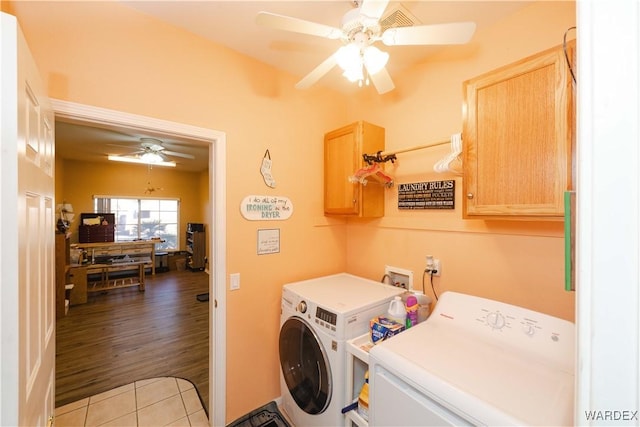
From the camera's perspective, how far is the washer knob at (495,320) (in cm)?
120

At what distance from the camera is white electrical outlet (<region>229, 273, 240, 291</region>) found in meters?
1.81

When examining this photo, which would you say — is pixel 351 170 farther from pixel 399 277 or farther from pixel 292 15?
pixel 292 15

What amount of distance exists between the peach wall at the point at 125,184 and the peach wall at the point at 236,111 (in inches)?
218

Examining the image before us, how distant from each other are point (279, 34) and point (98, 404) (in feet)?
10.3

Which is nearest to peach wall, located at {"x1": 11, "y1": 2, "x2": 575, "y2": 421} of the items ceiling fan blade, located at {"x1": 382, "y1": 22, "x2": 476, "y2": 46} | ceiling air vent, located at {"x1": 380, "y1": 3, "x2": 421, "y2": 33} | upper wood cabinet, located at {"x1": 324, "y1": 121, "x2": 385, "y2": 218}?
upper wood cabinet, located at {"x1": 324, "y1": 121, "x2": 385, "y2": 218}

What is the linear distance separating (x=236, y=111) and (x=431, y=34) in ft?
4.25

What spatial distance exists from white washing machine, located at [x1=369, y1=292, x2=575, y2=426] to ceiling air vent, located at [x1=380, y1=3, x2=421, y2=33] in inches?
62.1

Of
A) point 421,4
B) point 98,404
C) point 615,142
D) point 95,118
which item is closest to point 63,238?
point 98,404

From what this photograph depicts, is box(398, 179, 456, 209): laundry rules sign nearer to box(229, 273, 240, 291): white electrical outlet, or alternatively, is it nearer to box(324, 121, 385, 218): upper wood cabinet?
box(324, 121, 385, 218): upper wood cabinet

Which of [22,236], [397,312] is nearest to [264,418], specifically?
[397,312]

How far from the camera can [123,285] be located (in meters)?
5.02

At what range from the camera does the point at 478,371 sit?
961 mm

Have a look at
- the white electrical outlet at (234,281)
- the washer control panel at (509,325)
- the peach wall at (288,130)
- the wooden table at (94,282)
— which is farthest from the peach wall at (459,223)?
the wooden table at (94,282)

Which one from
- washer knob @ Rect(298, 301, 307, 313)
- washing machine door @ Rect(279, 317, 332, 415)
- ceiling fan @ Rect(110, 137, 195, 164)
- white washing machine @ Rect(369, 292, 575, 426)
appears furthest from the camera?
ceiling fan @ Rect(110, 137, 195, 164)
